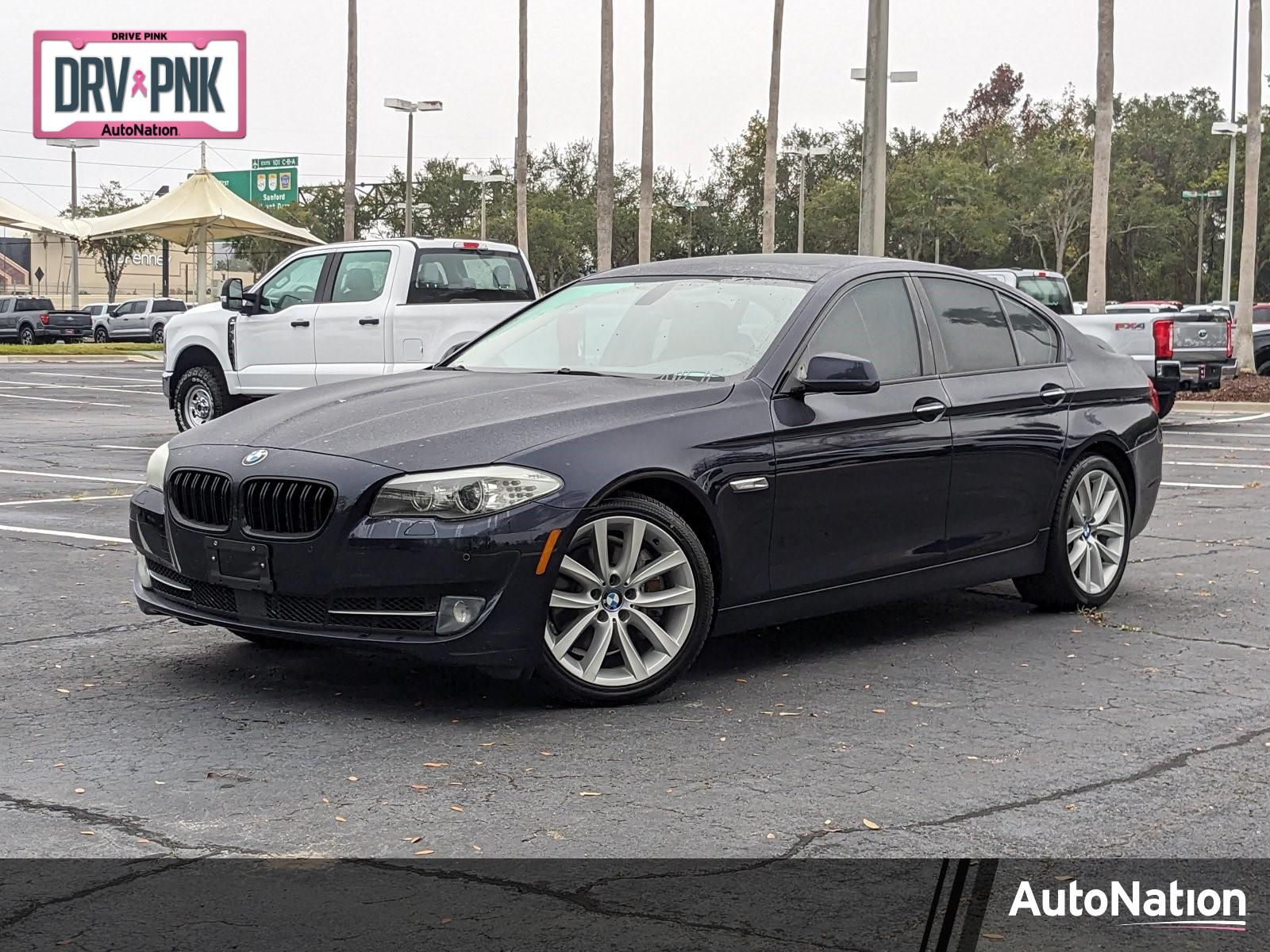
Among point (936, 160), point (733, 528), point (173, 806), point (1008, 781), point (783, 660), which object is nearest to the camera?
point (173, 806)

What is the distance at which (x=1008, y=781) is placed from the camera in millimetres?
4973

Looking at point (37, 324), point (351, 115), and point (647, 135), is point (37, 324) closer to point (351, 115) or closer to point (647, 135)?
point (351, 115)

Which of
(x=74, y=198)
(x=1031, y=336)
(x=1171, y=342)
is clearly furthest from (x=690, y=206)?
(x=1031, y=336)

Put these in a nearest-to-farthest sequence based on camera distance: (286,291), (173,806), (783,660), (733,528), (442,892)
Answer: (442,892), (173,806), (733,528), (783,660), (286,291)

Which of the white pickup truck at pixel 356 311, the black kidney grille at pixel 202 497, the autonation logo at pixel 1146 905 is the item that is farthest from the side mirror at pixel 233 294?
the autonation logo at pixel 1146 905

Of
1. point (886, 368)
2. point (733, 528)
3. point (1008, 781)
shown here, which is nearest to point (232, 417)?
point (733, 528)

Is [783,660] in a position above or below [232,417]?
below

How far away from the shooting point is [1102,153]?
2900 cm

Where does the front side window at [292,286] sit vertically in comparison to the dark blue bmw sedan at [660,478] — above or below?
above

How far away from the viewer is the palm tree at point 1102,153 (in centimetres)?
2816

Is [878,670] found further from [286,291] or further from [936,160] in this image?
[936,160]

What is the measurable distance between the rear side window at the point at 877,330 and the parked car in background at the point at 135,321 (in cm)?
5405

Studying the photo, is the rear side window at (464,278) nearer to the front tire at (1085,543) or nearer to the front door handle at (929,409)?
the front tire at (1085,543)

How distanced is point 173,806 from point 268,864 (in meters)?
0.62
